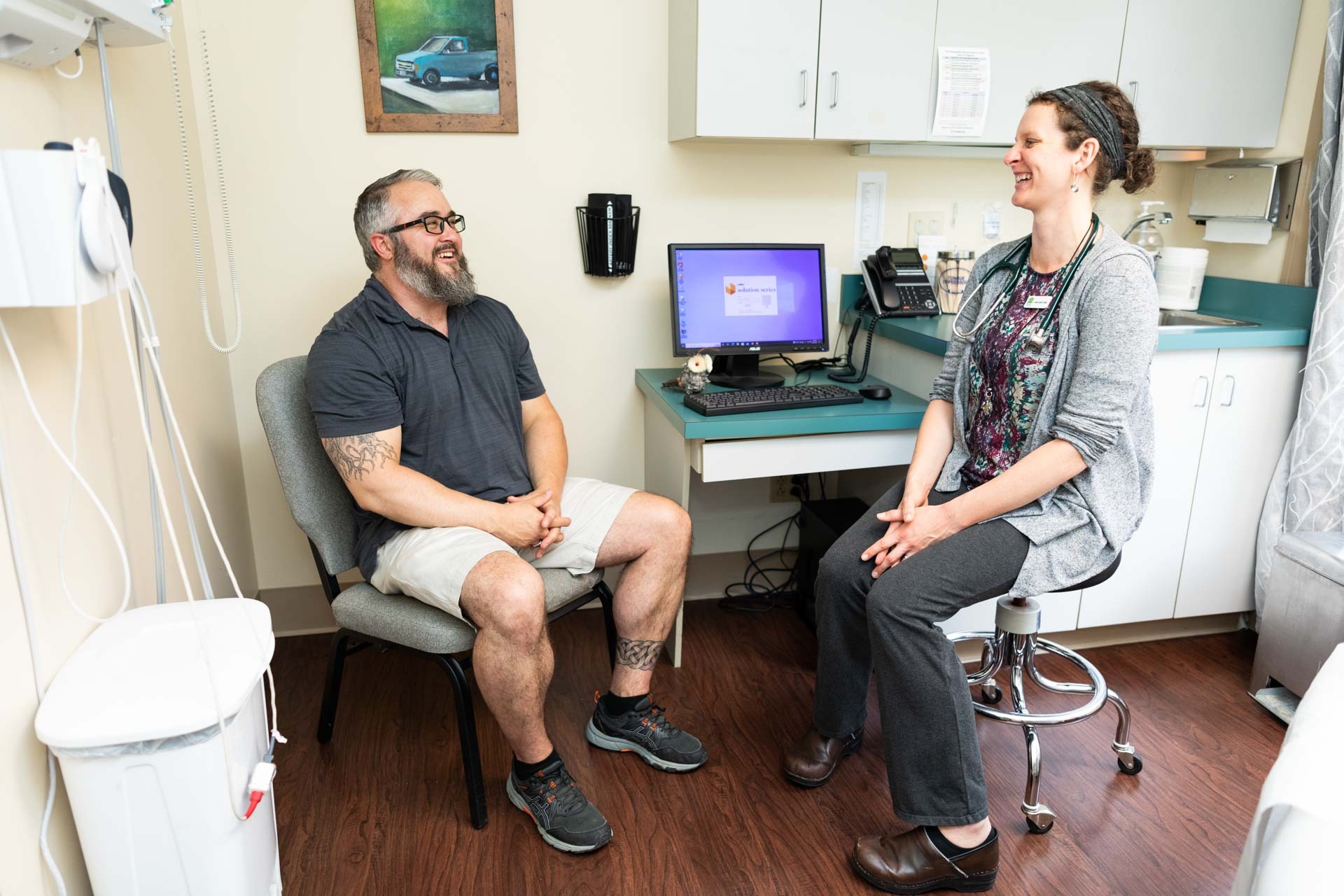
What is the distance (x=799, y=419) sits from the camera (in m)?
2.18

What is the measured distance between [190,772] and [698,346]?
1612 mm

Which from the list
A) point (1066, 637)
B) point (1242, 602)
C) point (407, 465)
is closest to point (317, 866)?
point (407, 465)

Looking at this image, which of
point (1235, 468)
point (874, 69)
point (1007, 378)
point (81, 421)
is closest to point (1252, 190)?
point (1235, 468)

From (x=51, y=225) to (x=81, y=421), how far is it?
1.46 feet

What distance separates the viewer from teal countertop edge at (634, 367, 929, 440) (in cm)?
214

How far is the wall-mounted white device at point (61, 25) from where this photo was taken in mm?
1153

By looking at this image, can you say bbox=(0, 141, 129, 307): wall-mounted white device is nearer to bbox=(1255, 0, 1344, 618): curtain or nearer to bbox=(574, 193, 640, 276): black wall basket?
bbox=(574, 193, 640, 276): black wall basket

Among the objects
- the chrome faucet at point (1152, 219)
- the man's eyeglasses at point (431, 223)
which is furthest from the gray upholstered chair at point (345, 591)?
the chrome faucet at point (1152, 219)

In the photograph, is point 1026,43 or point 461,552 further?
point 1026,43

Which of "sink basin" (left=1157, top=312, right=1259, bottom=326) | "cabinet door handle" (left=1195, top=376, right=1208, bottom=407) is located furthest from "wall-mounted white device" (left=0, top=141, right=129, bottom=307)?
"sink basin" (left=1157, top=312, right=1259, bottom=326)

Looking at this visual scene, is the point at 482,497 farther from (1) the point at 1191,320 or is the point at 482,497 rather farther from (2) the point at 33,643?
(1) the point at 1191,320

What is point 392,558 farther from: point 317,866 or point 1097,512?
point 1097,512

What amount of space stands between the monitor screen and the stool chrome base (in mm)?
930

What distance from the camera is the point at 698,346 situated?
246 cm
